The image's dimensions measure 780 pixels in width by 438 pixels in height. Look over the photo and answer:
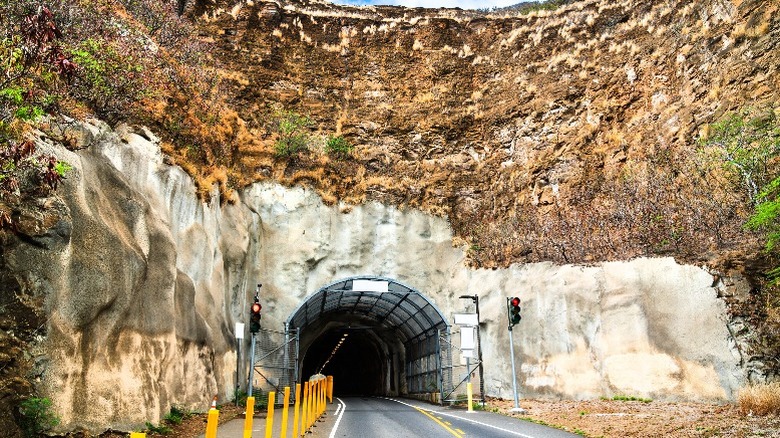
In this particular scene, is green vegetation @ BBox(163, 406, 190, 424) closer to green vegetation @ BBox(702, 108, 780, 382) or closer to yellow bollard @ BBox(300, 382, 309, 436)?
yellow bollard @ BBox(300, 382, 309, 436)

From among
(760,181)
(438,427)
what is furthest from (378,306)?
(760,181)

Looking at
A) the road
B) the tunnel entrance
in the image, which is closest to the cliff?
the tunnel entrance

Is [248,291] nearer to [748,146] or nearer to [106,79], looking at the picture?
[106,79]

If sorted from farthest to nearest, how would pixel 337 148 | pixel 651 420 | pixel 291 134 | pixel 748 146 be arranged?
1. pixel 337 148
2. pixel 291 134
3. pixel 748 146
4. pixel 651 420

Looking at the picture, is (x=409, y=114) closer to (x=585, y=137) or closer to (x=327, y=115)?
(x=327, y=115)

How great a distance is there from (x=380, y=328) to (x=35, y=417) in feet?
101

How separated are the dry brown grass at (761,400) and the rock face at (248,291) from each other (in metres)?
3.81

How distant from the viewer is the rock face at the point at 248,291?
1080 cm

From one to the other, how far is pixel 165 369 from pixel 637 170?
20.2 metres

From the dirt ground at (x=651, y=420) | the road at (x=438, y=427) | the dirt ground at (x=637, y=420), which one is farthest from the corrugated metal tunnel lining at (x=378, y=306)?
the dirt ground at (x=651, y=420)

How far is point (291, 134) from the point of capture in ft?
104

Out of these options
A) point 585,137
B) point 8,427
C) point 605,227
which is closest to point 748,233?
point 605,227

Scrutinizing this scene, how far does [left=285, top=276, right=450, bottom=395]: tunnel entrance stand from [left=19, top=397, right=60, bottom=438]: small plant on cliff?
50.5 feet

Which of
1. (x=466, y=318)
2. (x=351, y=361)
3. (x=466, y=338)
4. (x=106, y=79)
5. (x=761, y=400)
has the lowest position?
(x=761, y=400)
